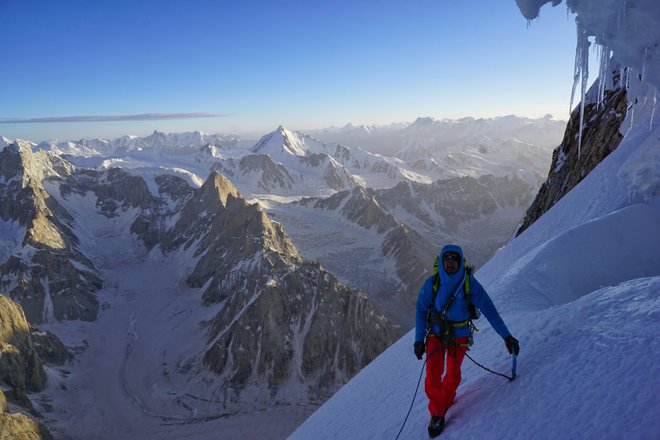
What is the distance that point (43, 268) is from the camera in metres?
105

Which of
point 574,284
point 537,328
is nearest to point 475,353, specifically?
point 537,328

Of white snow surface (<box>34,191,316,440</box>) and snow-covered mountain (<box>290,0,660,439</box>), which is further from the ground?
snow-covered mountain (<box>290,0,660,439</box>)

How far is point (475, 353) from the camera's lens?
8562 mm

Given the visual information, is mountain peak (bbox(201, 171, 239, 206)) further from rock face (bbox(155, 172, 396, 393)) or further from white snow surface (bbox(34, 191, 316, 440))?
rock face (bbox(155, 172, 396, 393))

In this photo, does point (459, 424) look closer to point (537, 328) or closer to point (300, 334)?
point (537, 328)

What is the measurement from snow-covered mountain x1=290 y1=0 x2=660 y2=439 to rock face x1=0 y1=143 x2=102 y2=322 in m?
115

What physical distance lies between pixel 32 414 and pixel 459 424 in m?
75.9

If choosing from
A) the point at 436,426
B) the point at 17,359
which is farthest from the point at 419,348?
the point at 17,359

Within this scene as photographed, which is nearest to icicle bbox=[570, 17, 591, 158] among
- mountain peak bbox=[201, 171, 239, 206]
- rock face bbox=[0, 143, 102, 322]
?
rock face bbox=[0, 143, 102, 322]

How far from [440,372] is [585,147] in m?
25.5

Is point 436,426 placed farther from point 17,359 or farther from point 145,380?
point 145,380

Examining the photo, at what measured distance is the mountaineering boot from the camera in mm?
6352

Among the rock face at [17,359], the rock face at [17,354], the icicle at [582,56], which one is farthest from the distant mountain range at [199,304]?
the icicle at [582,56]

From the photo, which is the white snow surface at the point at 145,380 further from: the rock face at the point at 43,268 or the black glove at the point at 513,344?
the black glove at the point at 513,344
